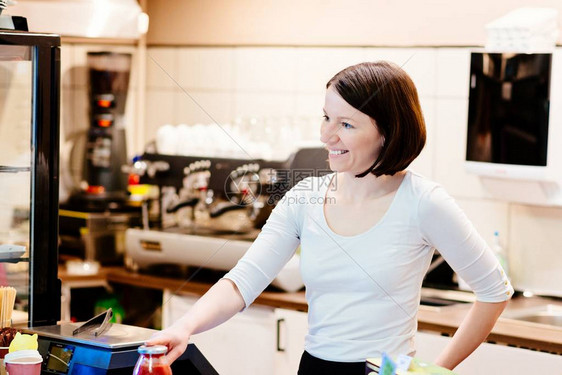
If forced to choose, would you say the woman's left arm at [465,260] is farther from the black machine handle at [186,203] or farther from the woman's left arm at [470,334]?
the black machine handle at [186,203]

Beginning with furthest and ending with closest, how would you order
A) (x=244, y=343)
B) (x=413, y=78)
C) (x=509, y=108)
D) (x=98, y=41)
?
(x=98, y=41), (x=413, y=78), (x=244, y=343), (x=509, y=108)

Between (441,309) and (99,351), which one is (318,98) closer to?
(441,309)

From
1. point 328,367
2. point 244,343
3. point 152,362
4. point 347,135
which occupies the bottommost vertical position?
point 244,343

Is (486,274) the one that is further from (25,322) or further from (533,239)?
(533,239)

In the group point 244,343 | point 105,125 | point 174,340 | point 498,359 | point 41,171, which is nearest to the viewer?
point 174,340

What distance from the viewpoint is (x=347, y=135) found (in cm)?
181

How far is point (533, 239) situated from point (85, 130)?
7.30 feet

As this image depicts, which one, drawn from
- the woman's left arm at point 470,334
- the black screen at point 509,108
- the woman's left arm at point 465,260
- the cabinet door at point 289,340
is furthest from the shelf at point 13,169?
the black screen at point 509,108

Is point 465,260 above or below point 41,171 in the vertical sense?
below

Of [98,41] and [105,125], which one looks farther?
[98,41]

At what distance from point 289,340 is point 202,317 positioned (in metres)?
1.49

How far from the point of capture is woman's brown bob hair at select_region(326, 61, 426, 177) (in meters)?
1.79

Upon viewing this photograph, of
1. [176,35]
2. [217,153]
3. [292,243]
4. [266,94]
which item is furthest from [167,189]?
[292,243]

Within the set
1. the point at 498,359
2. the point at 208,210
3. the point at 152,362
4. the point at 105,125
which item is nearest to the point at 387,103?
the point at 152,362
